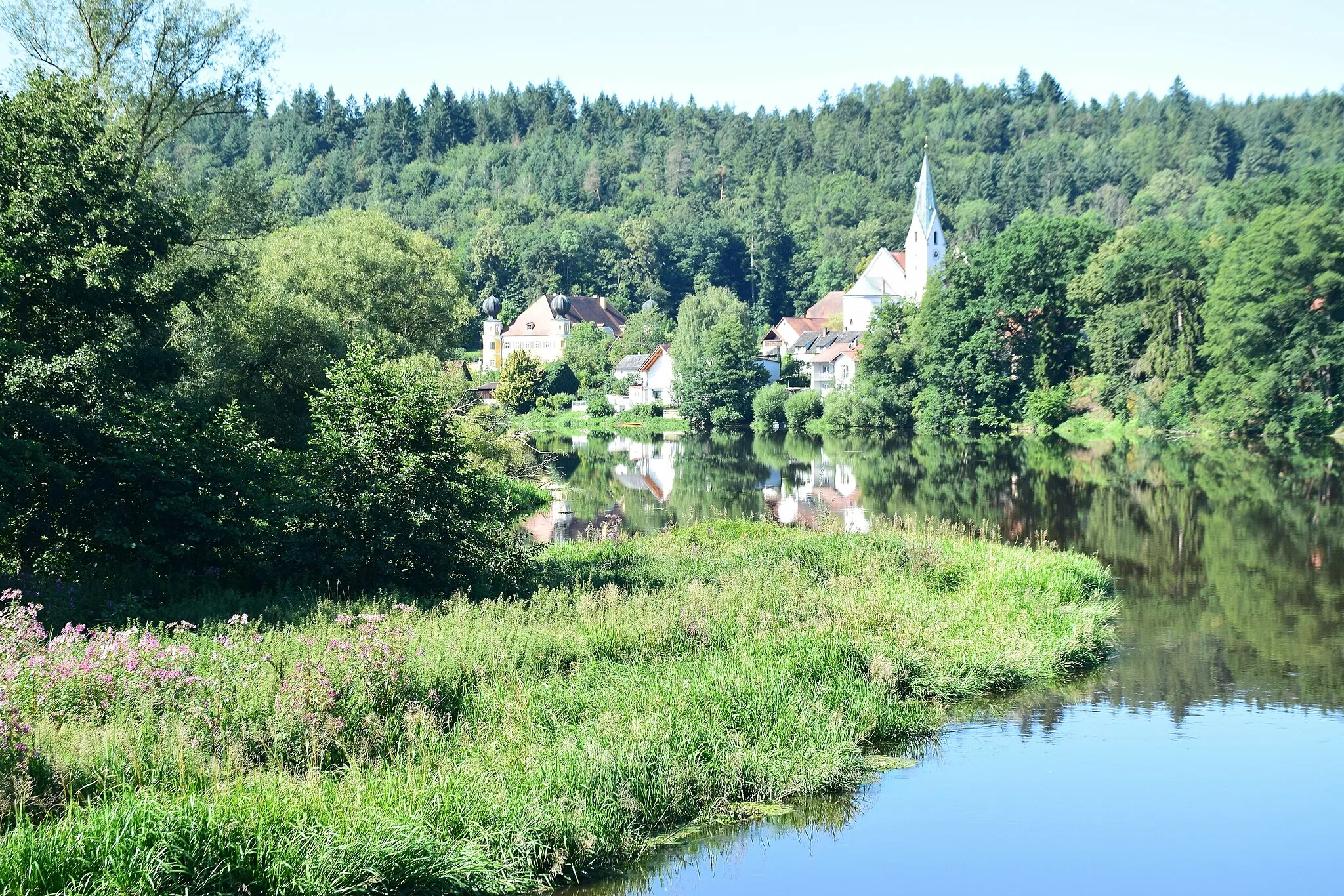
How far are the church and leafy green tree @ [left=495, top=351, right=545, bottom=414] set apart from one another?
33876 mm

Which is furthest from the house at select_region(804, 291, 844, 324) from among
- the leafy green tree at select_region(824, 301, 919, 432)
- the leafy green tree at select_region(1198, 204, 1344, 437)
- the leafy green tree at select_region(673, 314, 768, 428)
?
the leafy green tree at select_region(1198, 204, 1344, 437)

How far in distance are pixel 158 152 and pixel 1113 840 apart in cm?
3031

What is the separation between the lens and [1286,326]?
57.2m

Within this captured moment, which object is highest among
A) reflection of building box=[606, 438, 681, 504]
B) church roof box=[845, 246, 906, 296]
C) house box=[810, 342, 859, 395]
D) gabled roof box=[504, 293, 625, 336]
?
church roof box=[845, 246, 906, 296]

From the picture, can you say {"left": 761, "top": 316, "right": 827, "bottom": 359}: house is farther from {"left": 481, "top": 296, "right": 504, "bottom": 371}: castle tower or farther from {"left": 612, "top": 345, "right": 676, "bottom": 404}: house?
{"left": 481, "top": 296, "right": 504, "bottom": 371}: castle tower

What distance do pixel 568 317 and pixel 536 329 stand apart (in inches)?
151

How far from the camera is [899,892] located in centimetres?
949

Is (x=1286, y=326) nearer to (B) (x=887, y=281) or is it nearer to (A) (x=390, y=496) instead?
(A) (x=390, y=496)

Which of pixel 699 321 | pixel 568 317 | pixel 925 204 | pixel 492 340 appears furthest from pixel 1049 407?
pixel 492 340

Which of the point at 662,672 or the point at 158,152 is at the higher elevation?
the point at 158,152

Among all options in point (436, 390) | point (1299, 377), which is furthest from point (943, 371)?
point (436, 390)

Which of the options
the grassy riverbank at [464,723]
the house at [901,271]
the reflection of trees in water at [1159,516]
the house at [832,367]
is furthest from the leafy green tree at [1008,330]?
the grassy riverbank at [464,723]

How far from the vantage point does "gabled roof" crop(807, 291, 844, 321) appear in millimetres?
127938

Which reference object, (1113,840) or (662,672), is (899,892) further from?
(662,672)
